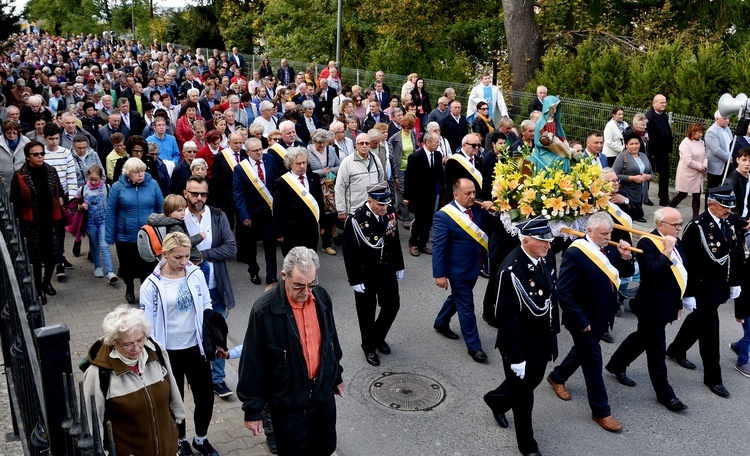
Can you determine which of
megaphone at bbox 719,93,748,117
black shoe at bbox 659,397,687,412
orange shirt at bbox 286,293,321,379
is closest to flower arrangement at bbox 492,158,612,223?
black shoe at bbox 659,397,687,412

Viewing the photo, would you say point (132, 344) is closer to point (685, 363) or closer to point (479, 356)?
point (479, 356)

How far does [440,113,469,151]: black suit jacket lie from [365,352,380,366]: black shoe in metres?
6.96

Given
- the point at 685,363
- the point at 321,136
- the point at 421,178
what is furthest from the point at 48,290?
the point at 685,363

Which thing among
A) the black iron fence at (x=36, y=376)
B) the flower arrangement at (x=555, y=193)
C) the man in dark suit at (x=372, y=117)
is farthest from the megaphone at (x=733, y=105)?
the black iron fence at (x=36, y=376)

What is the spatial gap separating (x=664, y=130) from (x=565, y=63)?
18.1 feet

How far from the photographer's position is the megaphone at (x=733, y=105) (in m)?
11.9

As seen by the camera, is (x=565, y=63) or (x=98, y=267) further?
(x=565, y=63)

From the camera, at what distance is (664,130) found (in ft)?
46.0

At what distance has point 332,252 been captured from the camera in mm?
11422

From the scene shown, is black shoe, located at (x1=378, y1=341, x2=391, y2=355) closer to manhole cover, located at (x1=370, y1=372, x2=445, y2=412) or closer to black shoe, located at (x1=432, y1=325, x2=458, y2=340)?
manhole cover, located at (x1=370, y1=372, x2=445, y2=412)

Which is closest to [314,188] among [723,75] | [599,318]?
[599,318]

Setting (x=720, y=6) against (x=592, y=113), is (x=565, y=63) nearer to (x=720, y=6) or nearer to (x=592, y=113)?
(x=592, y=113)

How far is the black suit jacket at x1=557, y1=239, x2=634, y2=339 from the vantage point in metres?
6.61

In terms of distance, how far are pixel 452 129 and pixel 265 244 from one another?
536 cm
